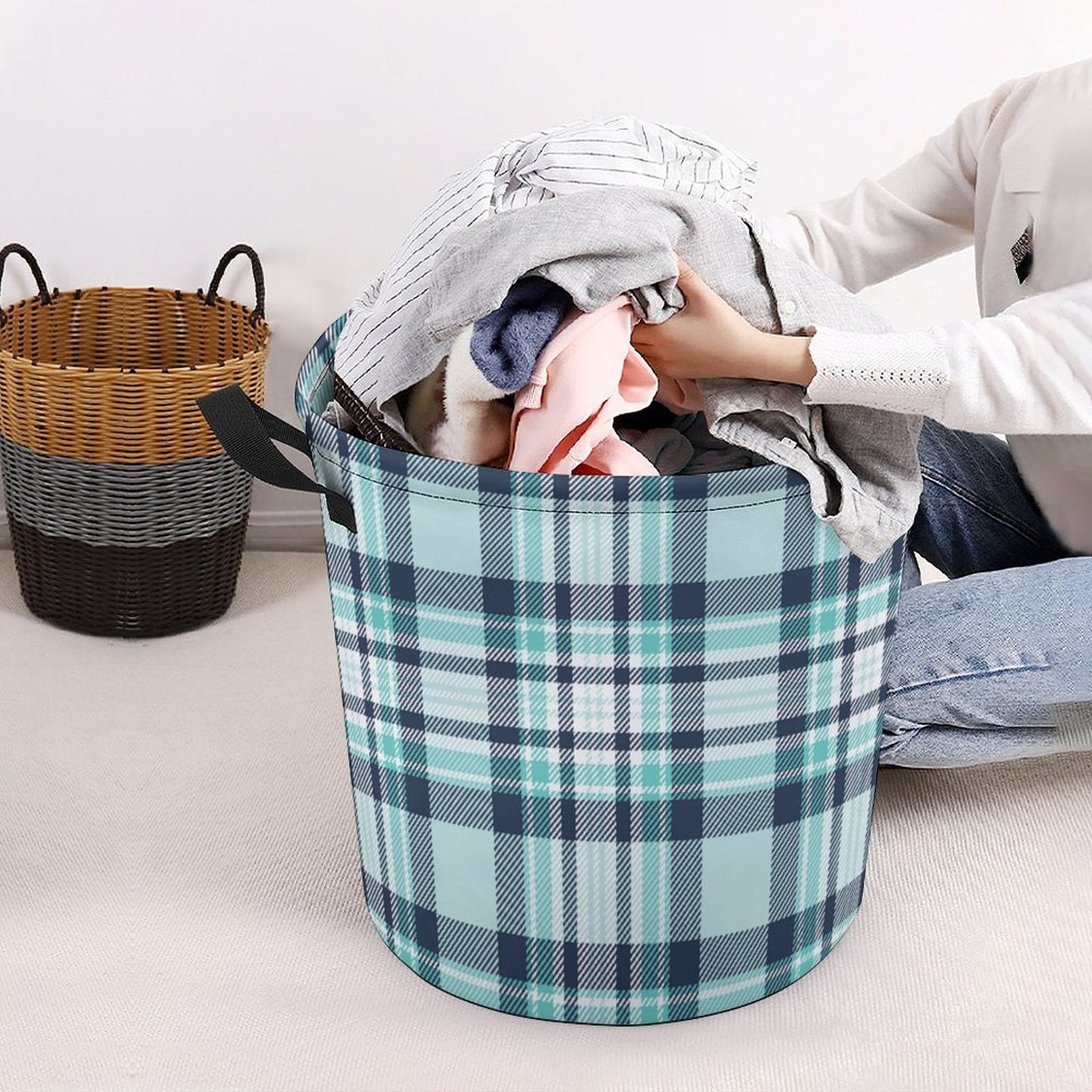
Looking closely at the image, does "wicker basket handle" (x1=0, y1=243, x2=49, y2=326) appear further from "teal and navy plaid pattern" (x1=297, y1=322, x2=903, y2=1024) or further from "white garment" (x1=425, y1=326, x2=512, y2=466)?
"white garment" (x1=425, y1=326, x2=512, y2=466)

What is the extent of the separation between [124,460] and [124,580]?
16cm

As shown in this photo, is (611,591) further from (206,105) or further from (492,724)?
(206,105)

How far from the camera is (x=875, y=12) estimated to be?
1.91m

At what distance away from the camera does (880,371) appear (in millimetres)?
1024

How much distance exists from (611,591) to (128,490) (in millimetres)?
1008

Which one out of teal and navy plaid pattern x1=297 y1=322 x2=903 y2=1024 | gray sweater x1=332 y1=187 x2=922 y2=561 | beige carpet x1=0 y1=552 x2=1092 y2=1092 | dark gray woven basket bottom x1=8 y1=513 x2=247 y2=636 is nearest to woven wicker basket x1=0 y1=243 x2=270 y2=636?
dark gray woven basket bottom x1=8 y1=513 x2=247 y2=636

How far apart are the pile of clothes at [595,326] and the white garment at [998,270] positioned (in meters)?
Result: 0.04

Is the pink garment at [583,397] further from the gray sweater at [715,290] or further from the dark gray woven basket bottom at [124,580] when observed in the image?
the dark gray woven basket bottom at [124,580]

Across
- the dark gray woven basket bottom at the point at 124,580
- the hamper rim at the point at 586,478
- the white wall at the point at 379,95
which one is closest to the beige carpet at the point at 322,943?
the dark gray woven basket bottom at the point at 124,580

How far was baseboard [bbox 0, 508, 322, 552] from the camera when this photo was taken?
7.06 ft

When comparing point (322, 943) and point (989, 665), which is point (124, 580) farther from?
point (989, 665)

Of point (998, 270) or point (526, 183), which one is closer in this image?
point (526, 183)

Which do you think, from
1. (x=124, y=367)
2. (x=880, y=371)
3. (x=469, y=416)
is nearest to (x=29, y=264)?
(x=124, y=367)

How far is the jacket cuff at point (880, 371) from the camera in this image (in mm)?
1009
